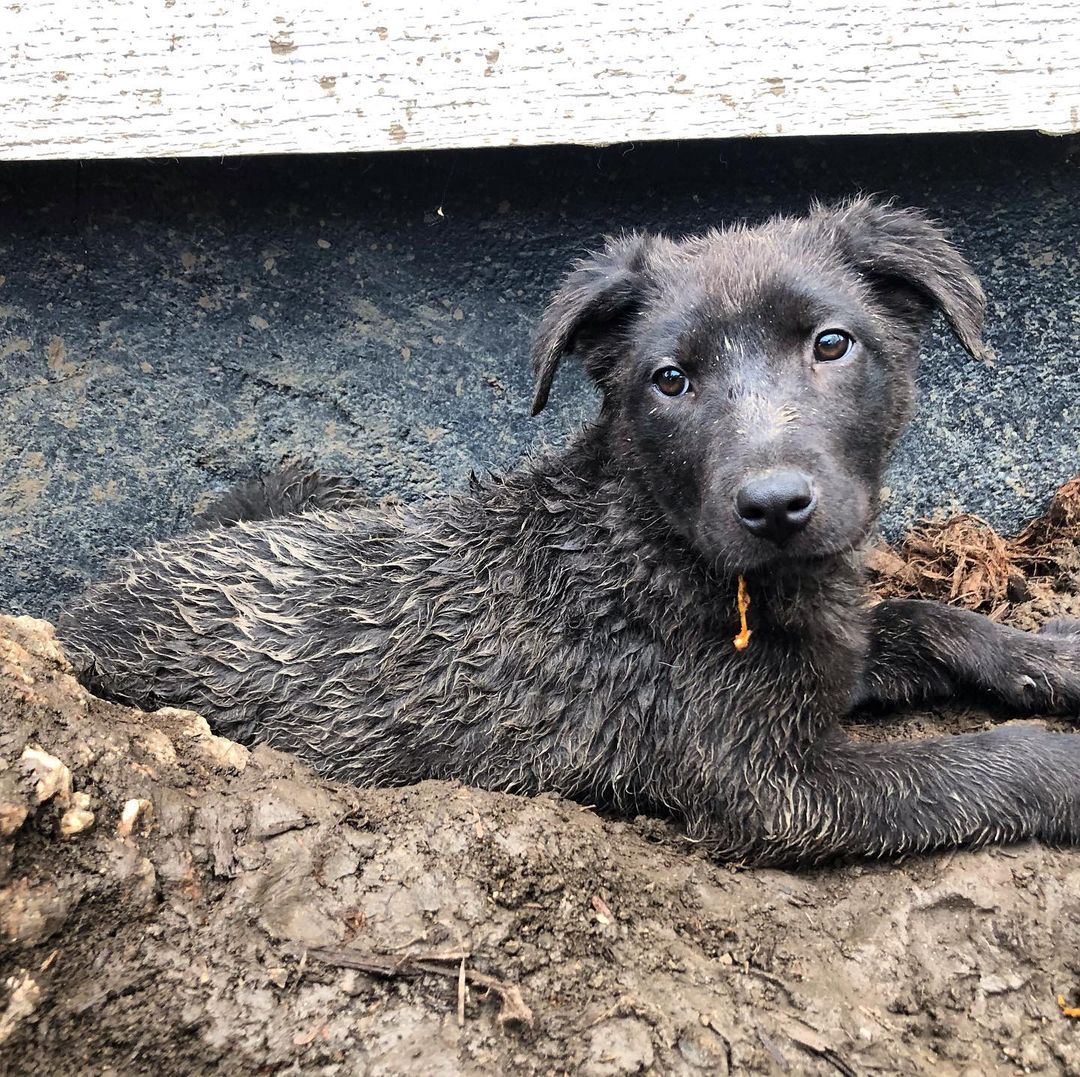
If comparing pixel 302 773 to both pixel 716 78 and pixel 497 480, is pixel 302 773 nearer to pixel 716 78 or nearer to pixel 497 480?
pixel 497 480

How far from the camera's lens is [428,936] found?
257 centimetres

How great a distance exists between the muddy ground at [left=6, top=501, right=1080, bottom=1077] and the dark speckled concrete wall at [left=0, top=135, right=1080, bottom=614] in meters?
1.77

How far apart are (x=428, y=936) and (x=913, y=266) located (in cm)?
267

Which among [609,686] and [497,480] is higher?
[497,480]

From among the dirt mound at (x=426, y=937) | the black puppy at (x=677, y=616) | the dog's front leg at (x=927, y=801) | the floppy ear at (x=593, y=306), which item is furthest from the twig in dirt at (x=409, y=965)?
the floppy ear at (x=593, y=306)

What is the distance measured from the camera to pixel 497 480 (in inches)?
159

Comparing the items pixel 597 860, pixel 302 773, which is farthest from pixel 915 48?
pixel 302 773

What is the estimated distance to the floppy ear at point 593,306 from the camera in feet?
11.3

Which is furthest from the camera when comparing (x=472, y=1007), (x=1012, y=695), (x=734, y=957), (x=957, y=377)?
(x=957, y=377)

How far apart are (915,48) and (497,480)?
2.46 meters

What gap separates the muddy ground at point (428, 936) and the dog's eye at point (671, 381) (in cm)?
147

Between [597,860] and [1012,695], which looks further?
[1012,695]

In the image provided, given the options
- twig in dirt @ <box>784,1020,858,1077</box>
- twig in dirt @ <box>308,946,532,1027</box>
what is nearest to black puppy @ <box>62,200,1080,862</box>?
twig in dirt @ <box>784,1020,858,1077</box>

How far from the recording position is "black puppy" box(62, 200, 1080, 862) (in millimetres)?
3182
